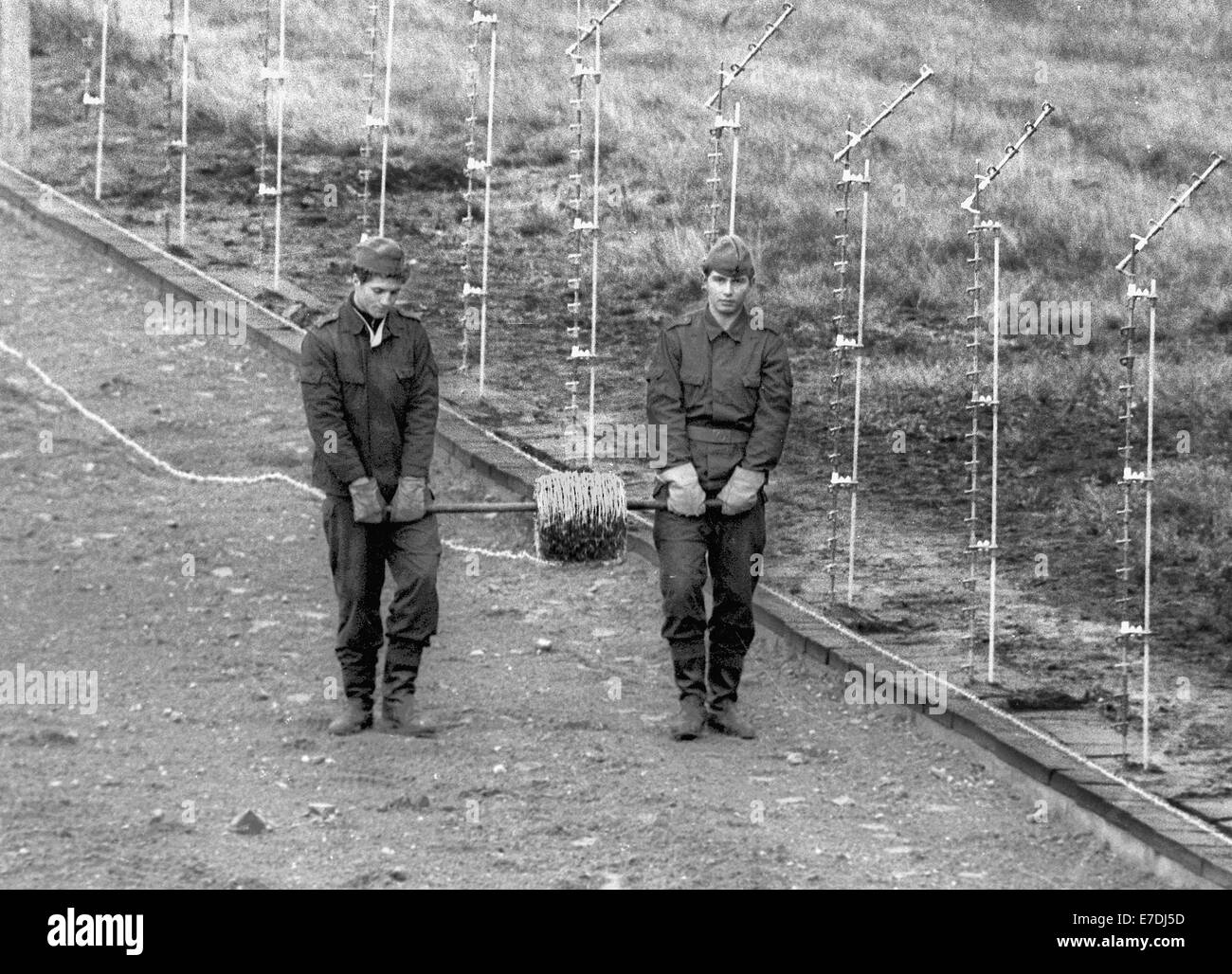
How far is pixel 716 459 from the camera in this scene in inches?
357

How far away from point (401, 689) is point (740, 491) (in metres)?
1.51

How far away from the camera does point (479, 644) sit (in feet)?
33.4

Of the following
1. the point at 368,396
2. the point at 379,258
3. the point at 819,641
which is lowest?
the point at 819,641

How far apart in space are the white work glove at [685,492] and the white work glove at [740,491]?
9 cm

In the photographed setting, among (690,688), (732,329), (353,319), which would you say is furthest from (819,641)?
(353,319)

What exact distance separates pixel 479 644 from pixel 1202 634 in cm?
353

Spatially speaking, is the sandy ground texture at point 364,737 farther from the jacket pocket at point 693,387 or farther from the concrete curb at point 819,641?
Result: the jacket pocket at point 693,387

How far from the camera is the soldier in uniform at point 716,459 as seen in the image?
29.6 ft

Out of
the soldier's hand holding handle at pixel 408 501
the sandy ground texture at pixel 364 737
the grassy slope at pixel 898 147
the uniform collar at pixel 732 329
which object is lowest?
the sandy ground texture at pixel 364 737

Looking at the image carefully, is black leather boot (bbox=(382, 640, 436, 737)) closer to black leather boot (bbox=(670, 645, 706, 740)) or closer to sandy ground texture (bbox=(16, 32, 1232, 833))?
black leather boot (bbox=(670, 645, 706, 740))

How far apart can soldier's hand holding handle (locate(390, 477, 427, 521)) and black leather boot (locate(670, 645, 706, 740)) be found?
1146 millimetres

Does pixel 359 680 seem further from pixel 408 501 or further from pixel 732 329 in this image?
pixel 732 329

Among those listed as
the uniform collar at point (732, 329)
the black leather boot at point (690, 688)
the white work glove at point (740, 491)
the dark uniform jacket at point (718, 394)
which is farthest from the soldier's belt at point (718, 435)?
the black leather boot at point (690, 688)

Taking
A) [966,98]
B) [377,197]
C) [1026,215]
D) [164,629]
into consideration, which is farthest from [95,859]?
[966,98]
